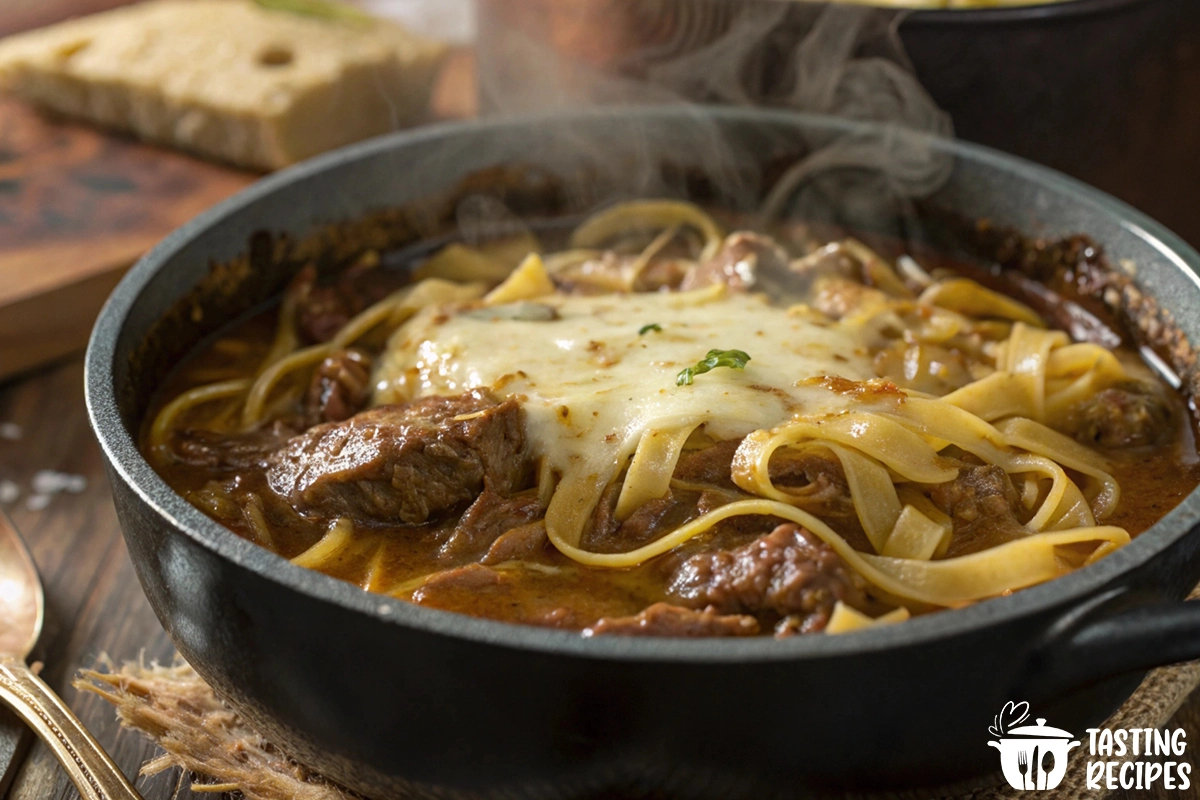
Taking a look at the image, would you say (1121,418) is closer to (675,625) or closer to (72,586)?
(675,625)

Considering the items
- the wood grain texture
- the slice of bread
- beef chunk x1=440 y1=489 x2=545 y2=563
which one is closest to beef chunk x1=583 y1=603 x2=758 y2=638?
beef chunk x1=440 y1=489 x2=545 y2=563

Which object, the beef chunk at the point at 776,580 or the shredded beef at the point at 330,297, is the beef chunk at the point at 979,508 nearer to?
the beef chunk at the point at 776,580

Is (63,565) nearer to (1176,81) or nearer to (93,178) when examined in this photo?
(93,178)

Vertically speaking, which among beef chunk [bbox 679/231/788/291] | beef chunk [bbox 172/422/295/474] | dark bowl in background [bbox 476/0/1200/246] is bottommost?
beef chunk [bbox 172/422/295/474]

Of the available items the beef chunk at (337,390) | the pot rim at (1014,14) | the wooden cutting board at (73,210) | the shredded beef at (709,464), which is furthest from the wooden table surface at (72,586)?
the pot rim at (1014,14)

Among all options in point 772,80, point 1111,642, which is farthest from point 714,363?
point 772,80

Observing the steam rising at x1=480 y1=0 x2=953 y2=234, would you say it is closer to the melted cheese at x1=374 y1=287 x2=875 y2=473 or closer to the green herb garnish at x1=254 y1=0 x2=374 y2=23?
the melted cheese at x1=374 y1=287 x2=875 y2=473

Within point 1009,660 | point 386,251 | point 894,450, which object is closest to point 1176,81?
point 894,450
